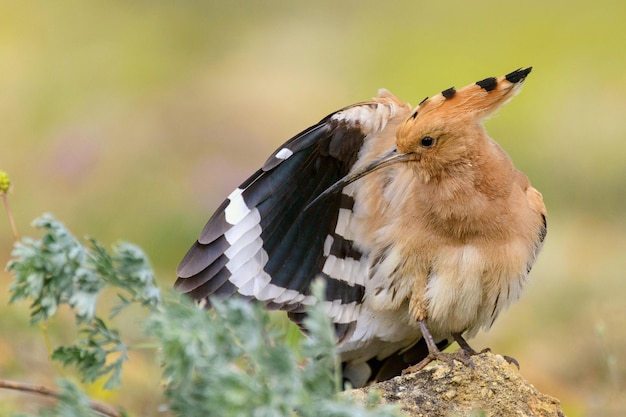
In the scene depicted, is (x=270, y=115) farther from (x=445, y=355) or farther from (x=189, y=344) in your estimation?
(x=189, y=344)

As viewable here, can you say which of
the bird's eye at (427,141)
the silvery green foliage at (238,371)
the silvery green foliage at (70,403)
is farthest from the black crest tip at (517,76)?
the silvery green foliage at (70,403)

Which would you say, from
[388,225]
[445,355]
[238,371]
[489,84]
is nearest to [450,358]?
[445,355]

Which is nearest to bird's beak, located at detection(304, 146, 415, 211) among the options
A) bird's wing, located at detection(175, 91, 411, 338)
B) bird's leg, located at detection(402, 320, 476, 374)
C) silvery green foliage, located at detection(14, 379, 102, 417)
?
bird's wing, located at detection(175, 91, 411, 338)

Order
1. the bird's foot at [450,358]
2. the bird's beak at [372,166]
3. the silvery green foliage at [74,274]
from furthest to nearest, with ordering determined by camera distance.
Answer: the bird's beak at [372,166]
the bird's foot at [450,358]
the silvery green foliage at [74,274]

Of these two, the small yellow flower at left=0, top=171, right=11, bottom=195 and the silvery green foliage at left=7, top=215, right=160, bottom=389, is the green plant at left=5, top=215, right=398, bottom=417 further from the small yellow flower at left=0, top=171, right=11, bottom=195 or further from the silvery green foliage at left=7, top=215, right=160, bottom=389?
the small yellow flower at left=0, top=171, right=11, bottom=195

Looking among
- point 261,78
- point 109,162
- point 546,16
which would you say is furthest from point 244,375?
point 546,16

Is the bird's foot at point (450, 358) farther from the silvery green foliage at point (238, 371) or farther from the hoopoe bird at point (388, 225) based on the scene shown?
the silvery green foliage at point (238, 371)
